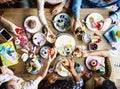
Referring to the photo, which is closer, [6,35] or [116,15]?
[6,35]

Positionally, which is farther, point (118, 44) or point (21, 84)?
point (118, 44)

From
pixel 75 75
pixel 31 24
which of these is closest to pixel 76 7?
pixel 31 24

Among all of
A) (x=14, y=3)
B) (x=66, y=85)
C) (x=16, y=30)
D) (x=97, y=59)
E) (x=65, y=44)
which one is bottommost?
(x=66, y=85)

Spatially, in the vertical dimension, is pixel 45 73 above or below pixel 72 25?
below

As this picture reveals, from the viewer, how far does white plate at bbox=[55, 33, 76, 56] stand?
4.97 feet

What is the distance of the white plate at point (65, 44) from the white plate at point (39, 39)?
7 cm

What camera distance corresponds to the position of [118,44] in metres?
1.58

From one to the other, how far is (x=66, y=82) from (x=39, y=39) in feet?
0.86

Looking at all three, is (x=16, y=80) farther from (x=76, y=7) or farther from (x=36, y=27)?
(x=76, y=7)

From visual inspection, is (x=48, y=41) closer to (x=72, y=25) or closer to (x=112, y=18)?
(x=72, y=25)

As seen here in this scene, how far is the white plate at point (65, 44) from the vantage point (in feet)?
4.97

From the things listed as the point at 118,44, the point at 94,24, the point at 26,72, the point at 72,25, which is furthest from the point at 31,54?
the point at 118,44

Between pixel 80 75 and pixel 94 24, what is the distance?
0.28m

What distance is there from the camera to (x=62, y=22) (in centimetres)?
152
